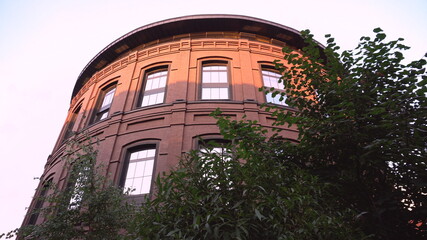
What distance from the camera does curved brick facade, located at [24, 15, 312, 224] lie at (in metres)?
10.5

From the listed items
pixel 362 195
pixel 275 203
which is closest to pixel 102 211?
pixel 275 203

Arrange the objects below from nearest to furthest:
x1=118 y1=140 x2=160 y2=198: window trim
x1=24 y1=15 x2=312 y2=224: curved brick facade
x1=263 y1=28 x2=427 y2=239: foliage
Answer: x1=263 y1=28 x2=427 y2=239: foliage
x1=118 y1=140 x2=160 y2=198: window trim
x1=24 y1=15 x2=312 y2=224: curved brick facade

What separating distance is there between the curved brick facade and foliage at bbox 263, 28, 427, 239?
5626mm

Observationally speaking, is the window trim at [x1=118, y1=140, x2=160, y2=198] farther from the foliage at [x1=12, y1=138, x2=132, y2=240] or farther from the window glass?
the window glass

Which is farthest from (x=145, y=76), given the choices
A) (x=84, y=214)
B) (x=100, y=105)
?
(x=84, y=214)

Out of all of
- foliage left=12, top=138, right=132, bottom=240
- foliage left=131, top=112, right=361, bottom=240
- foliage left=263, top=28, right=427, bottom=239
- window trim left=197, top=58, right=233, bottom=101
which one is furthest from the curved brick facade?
foliage left=131, top=112, right=361, bottom=240

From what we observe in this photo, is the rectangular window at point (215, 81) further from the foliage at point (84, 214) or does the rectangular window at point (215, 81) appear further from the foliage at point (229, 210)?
the foliage at point (229, 210)

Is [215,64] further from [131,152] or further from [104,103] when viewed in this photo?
[104,103]

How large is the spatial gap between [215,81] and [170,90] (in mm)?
2291

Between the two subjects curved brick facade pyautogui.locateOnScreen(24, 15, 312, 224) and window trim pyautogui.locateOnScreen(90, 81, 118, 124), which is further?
window trim pyautogui.locateOnScreen(90, 81, 118, 124)

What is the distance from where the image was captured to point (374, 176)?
473 cm

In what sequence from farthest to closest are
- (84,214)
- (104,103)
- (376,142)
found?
(104,103) < (84,214) < (376,142)

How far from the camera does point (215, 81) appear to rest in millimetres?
12641

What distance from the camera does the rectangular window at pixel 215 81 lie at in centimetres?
1204
